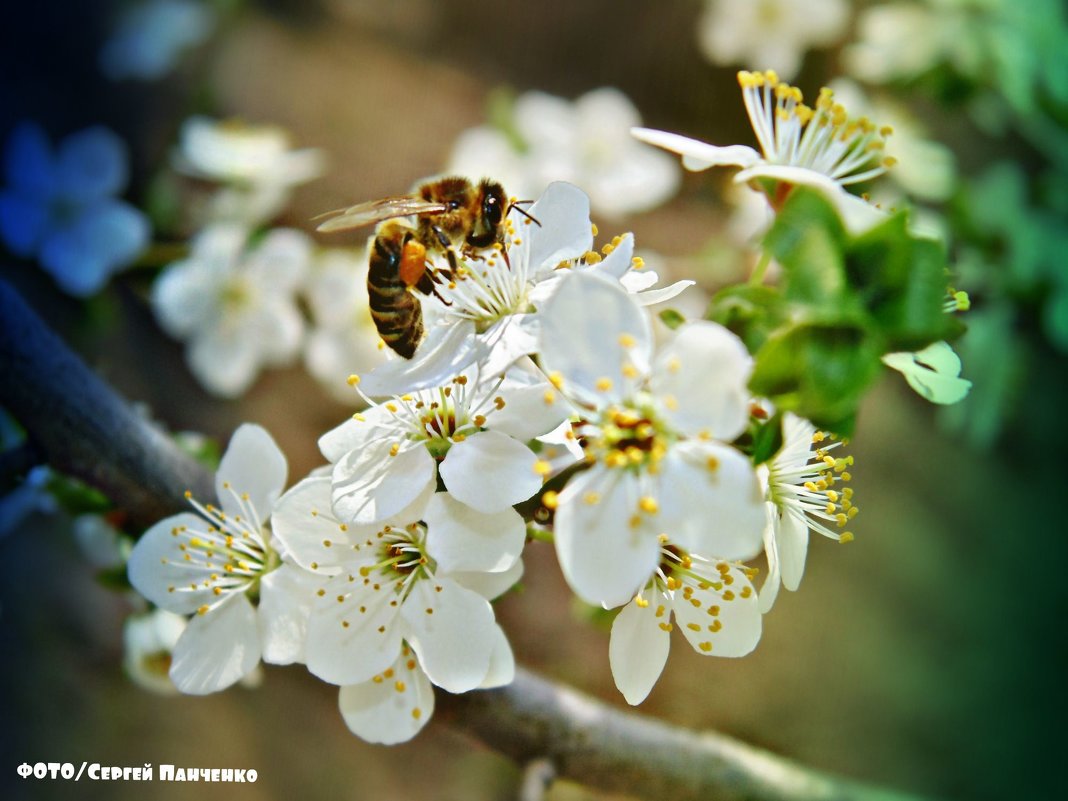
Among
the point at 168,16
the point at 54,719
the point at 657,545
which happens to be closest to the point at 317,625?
the point at 657,545

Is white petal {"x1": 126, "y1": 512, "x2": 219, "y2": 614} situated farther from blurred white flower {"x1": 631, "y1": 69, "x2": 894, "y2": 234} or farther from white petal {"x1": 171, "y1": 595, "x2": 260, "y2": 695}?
blurred white flower {"x1": 631, "y1": 69, "x2": 894, "y2": 234}

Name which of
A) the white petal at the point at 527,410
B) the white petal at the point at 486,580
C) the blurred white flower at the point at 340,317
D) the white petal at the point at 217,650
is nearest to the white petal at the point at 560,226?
the white petal at the point at 527,410

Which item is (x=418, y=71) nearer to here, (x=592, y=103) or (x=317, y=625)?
(x=592, y=103)

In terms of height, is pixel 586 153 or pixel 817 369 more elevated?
pixel 817 369

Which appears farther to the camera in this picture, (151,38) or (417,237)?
(151,38)

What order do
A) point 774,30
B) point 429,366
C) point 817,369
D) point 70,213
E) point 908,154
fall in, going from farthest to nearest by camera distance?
1. point 774,30
2. point 908,154
3. point 70,213
4. point 429,366
5. point 817,369

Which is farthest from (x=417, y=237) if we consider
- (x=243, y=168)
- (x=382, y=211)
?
(x=243, y=168)

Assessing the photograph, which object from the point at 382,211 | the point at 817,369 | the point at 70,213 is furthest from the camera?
the point at 70,213

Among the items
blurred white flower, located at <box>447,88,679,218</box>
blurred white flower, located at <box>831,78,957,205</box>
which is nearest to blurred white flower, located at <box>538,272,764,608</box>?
blurred white flower, located at <box>447,88,679,218</box>

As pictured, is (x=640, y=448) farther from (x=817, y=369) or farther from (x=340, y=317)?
(x=340, y=317)
